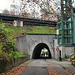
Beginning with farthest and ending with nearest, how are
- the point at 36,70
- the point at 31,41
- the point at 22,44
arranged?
the point at 31,41, the point at 22,44, the point at 36,70

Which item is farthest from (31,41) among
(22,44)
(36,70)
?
(36,70)

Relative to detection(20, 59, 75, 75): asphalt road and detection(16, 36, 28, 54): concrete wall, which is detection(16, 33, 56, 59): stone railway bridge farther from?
detection(20, 59, 75, 75): asphalt road

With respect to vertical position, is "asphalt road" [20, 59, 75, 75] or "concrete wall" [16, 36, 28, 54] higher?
"concrete wall" [16, 36, 28, 54]

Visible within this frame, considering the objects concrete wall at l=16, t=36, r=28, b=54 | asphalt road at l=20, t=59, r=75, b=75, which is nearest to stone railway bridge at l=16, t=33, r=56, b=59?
concrete wall at l=16, t=36, r=28, b=54

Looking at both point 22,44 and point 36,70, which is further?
point 22,44

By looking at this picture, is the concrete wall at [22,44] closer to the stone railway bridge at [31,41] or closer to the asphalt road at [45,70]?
the stone railway bridge at [31,41]

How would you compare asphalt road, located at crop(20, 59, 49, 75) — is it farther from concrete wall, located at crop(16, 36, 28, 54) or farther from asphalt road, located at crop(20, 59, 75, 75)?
concrete wall, located at crop(16, 36, 28, 54)

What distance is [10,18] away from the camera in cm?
4162

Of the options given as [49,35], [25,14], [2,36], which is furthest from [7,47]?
[49,35]

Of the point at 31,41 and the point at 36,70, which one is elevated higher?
the point at 31,41

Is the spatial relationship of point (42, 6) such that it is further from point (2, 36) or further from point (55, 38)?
point (55, 38)

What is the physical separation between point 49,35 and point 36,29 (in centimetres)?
392

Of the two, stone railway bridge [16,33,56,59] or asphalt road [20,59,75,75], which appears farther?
stone railway bridge [16,33,56,59]

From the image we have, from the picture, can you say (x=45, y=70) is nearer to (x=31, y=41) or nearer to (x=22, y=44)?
(x=22, y=44)
